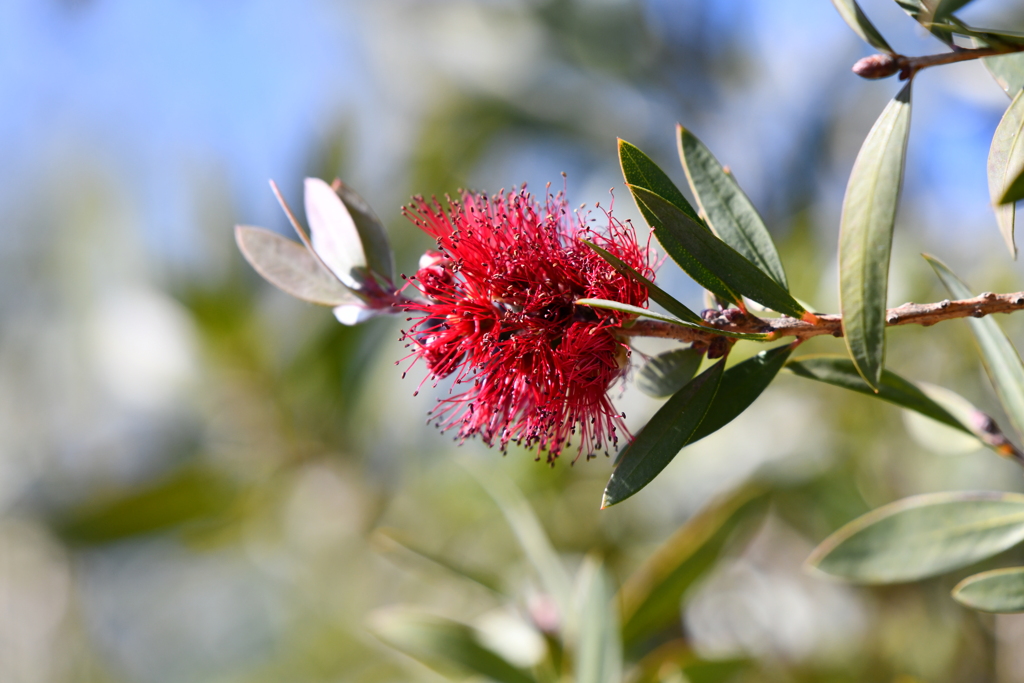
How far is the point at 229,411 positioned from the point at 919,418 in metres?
2.06

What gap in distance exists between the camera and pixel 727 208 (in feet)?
2.16

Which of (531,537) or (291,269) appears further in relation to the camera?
(531,537)

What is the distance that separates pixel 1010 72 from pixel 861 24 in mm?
158

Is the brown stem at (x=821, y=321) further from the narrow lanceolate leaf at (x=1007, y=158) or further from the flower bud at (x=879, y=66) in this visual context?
the flower bud at (x=879, y=66)

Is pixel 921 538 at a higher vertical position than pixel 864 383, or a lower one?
lower

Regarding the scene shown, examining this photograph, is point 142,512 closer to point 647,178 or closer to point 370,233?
point 370,233

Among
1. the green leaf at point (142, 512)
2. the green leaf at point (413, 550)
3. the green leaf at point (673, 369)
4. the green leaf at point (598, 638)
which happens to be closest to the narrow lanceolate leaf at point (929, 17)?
the green leaf at point (673, 369)

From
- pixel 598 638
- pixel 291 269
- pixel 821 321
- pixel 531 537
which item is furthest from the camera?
pixel 531 537

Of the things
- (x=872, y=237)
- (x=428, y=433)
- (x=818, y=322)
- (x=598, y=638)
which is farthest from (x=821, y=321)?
(x=428, y=433)

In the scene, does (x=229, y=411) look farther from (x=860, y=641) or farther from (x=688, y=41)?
(x=688, y=41)

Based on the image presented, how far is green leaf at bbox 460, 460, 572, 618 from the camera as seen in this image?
1.13 m

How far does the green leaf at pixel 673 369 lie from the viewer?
66 centimetres

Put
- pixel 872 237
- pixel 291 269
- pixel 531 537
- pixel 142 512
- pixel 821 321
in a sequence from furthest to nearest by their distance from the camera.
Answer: pixel 142 512, pixel 531 537, pixel 291 269, pixel 821 321, pixel 872 237

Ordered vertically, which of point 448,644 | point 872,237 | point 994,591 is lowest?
point 448,644
